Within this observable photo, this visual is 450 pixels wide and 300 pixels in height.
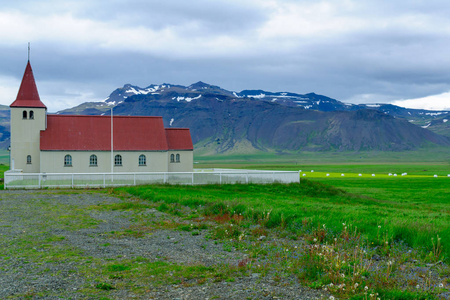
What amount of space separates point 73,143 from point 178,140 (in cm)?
1177

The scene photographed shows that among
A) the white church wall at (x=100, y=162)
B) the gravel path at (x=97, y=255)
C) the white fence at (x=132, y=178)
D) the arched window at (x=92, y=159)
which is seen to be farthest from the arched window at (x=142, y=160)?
the gravel path at (x=97, y=255)

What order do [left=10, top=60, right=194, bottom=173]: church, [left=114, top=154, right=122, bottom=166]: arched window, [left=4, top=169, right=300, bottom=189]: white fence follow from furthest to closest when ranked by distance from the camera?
A: [left=114, top=154, right=122, bottom=166]: arched window → [left=10, top=60, right=194, bottom=173]: church → [left=4, top=169, right=300, bottom=189]: white fence

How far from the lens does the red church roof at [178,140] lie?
49.3 metres

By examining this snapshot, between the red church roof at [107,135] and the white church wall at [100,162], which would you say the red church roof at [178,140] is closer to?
the red church roof at [107,135]

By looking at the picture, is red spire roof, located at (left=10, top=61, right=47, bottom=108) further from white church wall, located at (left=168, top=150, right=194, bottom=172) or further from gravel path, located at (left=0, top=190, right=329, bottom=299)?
gravel path, located at (left=0, top=190, right=329, bottom=299)

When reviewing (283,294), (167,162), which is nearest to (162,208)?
(283,294)

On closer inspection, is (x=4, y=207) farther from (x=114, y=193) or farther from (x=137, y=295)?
(x=137, y=295)

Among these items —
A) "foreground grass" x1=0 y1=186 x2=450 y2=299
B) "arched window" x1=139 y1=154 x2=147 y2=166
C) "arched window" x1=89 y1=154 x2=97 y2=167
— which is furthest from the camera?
"arched window" x1=139 y1=154 x2=147 y2=166

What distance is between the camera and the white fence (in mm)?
35125

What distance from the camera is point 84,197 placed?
2809 centimetres

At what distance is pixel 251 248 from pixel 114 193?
20390mm

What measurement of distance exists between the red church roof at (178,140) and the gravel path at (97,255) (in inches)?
1118

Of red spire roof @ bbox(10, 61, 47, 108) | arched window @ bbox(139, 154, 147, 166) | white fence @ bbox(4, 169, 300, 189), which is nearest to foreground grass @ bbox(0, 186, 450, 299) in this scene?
white fence @ bbox(4, 169, 300, 189)

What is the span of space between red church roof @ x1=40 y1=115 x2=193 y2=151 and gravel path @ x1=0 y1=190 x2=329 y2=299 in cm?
2503
